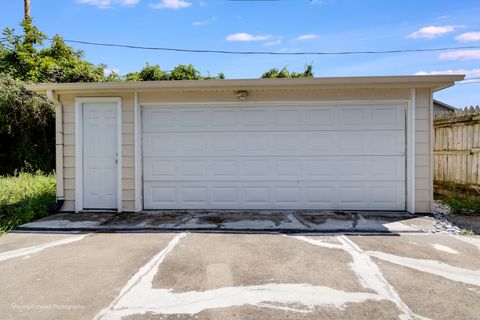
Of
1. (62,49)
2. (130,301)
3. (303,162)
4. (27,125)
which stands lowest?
(130,301)

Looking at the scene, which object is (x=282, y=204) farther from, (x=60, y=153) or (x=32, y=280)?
(x=60, y=153)

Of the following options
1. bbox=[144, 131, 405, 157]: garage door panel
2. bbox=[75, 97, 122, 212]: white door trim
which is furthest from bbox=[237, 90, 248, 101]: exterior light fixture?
bbox=[75, 97, 122, 212]: white door trim

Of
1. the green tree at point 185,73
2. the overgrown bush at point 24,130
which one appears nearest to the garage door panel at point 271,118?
the overgrown bush at point 24,130

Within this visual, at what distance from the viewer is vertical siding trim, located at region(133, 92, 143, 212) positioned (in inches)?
227

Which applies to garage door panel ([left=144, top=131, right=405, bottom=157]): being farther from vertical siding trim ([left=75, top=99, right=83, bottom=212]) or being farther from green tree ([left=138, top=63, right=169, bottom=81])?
green tree ([left=138, top=63, right=169, bottom=81])

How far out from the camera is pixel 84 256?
3596 millimetres

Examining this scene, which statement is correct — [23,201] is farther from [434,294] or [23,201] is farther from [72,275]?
[434,294]

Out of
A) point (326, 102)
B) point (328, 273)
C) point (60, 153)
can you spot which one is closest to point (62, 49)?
point (60, 153)

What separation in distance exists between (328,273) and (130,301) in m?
1.93

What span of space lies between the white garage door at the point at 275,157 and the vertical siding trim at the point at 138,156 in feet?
0.35

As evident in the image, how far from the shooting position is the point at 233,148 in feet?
19.3

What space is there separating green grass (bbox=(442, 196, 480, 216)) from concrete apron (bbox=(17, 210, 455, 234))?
3.12 ft

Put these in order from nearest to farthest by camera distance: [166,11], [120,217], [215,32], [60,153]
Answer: [120,217] < [60,153] < [166,11] < [215,32]

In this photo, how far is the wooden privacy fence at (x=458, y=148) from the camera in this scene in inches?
243
